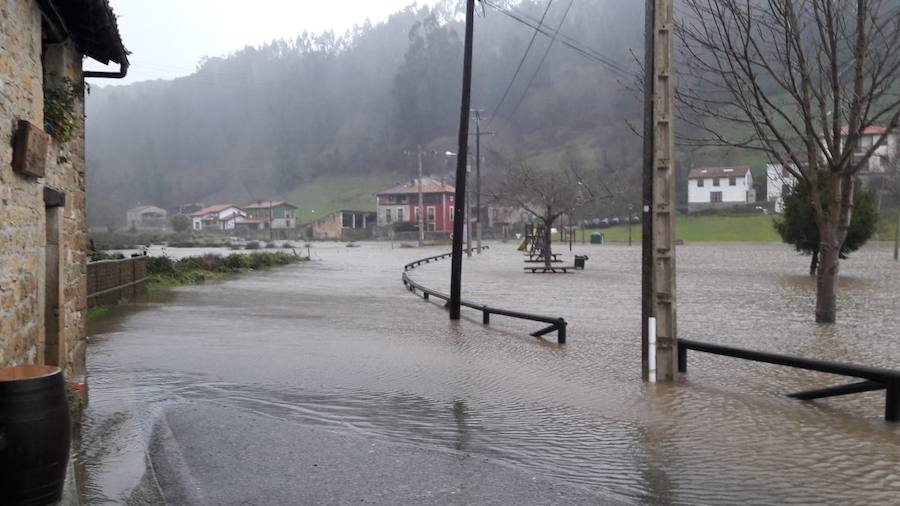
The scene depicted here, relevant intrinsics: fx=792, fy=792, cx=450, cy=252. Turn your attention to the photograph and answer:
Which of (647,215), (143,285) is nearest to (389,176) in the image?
(143,285)

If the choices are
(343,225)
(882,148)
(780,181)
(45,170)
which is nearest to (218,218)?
(343,225)

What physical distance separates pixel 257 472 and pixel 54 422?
1.71 metres

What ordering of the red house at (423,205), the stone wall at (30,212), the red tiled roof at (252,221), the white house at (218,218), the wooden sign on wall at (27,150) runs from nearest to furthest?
the stone wall at (30,212), the wooden sign on wall at (27,150), the red house at (423,205), the red tiled roof at (252,221), the white house at (218,218)

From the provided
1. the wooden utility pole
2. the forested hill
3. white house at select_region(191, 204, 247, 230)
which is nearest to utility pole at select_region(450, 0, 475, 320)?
the wooden utility pole

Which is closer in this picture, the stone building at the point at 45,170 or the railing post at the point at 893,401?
the stone building at the point at 45,170

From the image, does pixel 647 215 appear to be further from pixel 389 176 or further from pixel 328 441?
pixel 389 176

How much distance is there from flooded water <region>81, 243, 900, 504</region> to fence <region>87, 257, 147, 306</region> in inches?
25.2

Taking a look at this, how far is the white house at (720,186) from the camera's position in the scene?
348 feet

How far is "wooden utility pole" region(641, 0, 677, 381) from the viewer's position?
9352 mm

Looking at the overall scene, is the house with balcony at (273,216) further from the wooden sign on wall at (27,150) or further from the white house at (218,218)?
the wooden sign on wall at (27,150)

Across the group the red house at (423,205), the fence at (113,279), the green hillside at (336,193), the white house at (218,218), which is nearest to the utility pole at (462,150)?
the fence at (113,279)

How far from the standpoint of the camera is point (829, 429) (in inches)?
277

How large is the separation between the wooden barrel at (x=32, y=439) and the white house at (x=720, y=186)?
349 ft

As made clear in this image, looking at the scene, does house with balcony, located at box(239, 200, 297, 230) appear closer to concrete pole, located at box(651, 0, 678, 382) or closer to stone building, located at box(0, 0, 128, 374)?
concrete pole, located at box(651, 0, 678, 382)
